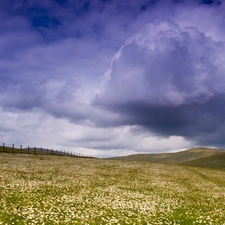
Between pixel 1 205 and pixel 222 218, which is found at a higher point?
pixel 1 205

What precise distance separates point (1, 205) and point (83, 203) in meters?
7.22

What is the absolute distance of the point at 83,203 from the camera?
1003 inches

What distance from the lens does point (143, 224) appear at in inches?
835

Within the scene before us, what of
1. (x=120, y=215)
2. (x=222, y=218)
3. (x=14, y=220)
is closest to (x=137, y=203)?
(x=120, y=215)

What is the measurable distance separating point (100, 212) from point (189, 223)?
7.50 m

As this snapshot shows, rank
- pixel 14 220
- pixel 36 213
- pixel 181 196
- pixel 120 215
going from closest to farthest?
pixel 14 220 < pixel 36 213 < pixel 120 215 < pixel 181 196

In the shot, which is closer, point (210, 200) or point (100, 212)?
point (100, 212)

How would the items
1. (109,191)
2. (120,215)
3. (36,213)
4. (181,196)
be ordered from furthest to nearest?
1. (181,196)
2. (109,191)
3. (120,215)
4. (36,213)

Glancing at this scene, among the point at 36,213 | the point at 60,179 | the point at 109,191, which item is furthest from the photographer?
the point at 60,179

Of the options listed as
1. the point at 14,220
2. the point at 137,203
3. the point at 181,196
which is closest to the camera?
the point at 14,220

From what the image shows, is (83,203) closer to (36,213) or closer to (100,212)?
(100,212)

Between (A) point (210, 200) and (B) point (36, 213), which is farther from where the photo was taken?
(A) point (210, 200)

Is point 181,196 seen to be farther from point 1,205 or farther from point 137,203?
point 1,205

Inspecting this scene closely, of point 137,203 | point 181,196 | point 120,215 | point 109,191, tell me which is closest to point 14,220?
point 120,215
